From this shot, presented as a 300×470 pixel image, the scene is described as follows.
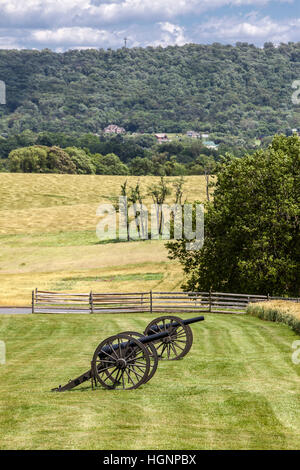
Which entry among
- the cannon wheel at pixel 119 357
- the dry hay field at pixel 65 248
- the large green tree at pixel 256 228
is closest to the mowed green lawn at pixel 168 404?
the cannon wheel at pixel 119 357

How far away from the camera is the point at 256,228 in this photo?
3994cm

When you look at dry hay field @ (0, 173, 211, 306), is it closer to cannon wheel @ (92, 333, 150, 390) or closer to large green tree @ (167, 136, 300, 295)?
large green tree @ (167, 136, 300, 295)

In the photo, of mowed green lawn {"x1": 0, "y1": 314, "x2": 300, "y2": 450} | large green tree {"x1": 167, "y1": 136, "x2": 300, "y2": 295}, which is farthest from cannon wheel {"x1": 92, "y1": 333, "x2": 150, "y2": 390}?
large green tree {"x1": 167, "y1": 136, "x2": 300, "y2": 295}

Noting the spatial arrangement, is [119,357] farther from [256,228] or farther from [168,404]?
[256,228]

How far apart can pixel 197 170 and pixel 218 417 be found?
15395cm

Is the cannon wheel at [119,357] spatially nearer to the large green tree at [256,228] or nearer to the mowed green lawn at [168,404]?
the mowed green lawn at [168,404]

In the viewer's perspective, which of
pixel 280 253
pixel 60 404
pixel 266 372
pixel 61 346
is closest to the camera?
pixel 60 404

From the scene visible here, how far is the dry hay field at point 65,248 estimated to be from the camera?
60666mm

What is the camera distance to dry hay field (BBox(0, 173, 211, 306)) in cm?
6067

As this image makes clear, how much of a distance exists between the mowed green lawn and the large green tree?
1747cm

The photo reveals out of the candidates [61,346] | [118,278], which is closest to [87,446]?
[61,346]
